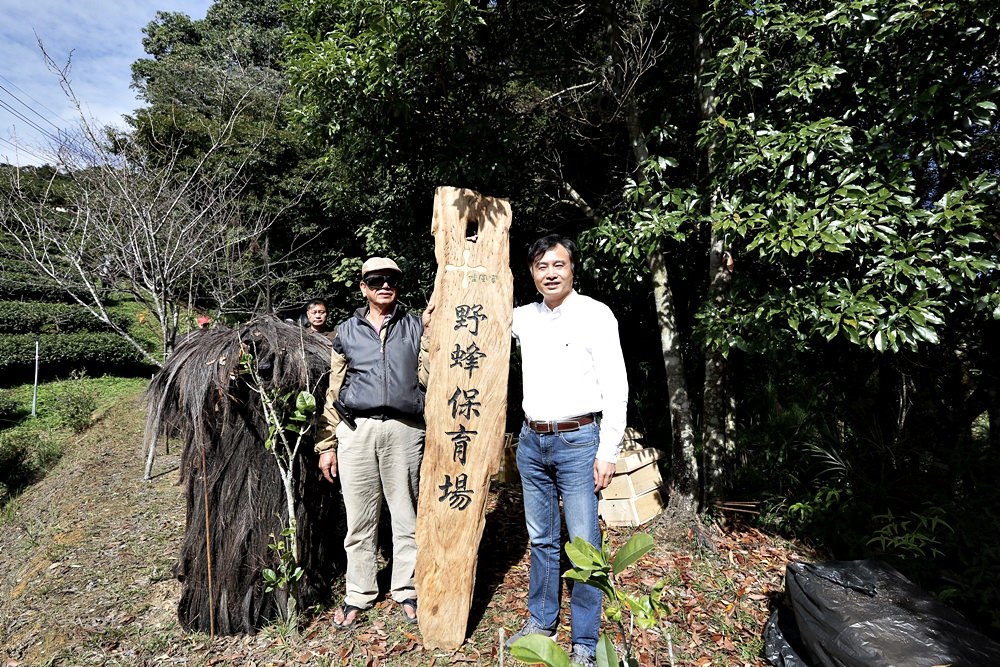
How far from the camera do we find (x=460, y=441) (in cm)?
260

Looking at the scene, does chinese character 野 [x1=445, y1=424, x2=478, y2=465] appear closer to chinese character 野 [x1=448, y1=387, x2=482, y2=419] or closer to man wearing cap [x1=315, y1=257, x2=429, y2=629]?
chinese character 野 [x1=448, y1=387, x2=482, y2=419]

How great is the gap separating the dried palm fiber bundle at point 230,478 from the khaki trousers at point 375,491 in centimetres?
32

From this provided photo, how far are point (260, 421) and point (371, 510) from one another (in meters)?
0.76

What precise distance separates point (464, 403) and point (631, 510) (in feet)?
6.49

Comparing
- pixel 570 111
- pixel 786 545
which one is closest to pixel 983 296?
pixel 786 545

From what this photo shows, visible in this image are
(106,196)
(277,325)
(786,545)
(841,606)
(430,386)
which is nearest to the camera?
(841,606)

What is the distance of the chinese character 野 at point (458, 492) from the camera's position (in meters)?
2.57

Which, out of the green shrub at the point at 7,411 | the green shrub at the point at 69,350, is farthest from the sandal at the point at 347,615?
the green shrub at the point at 69,350

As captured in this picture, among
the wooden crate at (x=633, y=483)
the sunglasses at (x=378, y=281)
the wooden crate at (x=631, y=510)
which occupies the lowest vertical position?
the wooden crate at (x=631, y=510)

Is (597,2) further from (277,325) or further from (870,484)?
(870,484)

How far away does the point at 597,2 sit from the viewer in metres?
3.70

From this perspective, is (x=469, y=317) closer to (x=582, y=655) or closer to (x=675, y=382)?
(x=582, y=655)

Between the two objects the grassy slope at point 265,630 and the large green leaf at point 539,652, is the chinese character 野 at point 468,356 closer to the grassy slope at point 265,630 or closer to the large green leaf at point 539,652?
the grassy slope at point 265,630

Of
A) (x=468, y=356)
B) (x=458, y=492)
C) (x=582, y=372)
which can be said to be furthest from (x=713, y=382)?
(x=458, y=492)
